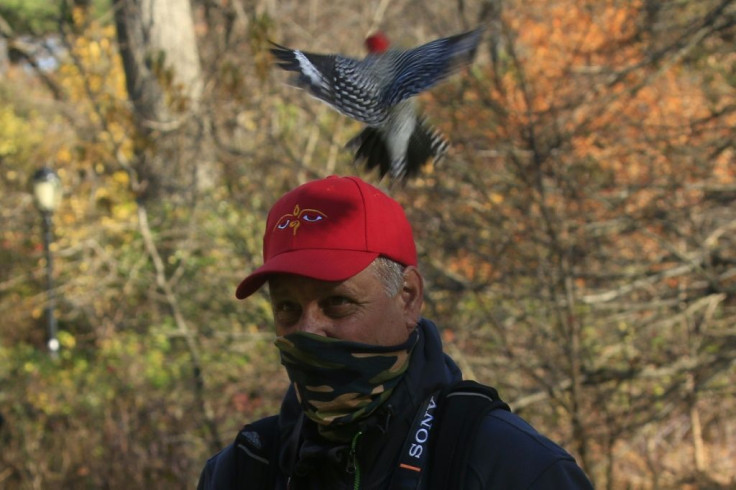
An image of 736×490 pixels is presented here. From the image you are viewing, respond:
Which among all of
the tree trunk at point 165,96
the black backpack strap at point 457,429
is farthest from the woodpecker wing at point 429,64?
the tree trunk at point 165,96

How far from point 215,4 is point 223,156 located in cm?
255

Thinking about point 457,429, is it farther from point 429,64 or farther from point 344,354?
point 429,64

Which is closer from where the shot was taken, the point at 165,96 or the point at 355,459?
the point at 355,459

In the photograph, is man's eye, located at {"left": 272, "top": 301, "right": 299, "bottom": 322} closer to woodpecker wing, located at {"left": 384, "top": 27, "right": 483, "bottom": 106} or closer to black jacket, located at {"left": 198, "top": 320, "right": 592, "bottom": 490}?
black jacket, located at {"left": 198, "top": 320, "right": 592, "bottom": 490}

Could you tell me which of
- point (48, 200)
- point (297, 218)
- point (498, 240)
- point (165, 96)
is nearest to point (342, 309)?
point (297, 218)

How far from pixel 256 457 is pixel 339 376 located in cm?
26

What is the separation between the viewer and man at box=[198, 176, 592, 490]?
6.14 feet

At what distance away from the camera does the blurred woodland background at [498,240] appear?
615cm

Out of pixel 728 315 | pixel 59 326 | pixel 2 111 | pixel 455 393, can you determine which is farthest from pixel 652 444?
pixel 2 111

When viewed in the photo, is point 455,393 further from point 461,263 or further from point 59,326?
point 59,326

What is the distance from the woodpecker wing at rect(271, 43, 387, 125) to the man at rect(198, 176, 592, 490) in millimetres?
193

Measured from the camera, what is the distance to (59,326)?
44.9ft

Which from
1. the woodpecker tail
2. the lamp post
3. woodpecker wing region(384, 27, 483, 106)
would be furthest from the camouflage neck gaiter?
the lamp post

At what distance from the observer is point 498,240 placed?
6539mm
